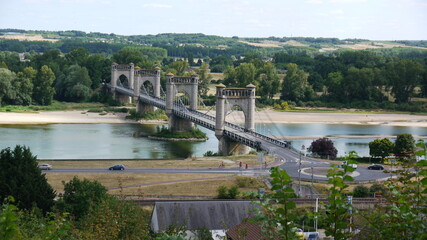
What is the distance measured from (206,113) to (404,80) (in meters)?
43.7

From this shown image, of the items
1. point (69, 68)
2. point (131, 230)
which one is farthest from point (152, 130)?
point (131, 230)

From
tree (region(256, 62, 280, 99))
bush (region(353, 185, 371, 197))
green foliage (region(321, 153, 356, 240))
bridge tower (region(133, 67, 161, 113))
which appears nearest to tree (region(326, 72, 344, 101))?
tree (region(256, 62, 280, 99))

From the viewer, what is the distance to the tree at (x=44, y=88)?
8850 cm

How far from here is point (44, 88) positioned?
3489 inches

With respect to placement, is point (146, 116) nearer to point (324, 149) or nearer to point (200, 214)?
point (324, 149)

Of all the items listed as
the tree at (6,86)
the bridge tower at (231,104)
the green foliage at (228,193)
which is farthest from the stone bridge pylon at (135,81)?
the green foliage at (228,193)

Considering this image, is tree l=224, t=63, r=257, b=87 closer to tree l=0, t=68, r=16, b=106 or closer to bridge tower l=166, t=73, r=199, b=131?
bridge tower l=166, t=73, r=199, b=131

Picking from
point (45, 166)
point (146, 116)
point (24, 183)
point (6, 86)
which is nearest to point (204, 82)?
point (146, 116)

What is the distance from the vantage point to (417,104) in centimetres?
9506

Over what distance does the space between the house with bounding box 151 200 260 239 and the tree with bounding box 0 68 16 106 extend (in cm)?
6382

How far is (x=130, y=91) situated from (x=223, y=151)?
4122 centimetres

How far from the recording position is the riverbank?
77438 mm

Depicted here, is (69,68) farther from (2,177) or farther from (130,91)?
(2,177)

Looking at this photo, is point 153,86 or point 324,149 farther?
point 153,86
